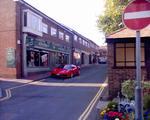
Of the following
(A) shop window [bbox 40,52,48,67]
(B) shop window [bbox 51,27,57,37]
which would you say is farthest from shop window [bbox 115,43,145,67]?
(B) shop window [bbox 51,27,57,37]

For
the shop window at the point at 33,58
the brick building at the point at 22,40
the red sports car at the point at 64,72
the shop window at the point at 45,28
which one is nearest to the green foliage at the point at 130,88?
the red sports car at the point at 64,72

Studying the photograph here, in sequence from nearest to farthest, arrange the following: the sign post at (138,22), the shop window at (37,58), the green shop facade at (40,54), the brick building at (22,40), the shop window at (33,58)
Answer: the sign post at (138,22) → the brick building at (22,40) → the green shop facade at (40,54) → the shop window at (33,58) → the shop window at (37,58)

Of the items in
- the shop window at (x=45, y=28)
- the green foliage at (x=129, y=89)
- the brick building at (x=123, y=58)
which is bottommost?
the green foliage at (x=129, y=89)

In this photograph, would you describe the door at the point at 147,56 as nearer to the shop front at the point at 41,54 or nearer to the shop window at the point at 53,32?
the shop front at the point at 41,54

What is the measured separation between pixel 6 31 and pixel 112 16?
10705 mm

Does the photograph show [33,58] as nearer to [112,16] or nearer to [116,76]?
[112,16]

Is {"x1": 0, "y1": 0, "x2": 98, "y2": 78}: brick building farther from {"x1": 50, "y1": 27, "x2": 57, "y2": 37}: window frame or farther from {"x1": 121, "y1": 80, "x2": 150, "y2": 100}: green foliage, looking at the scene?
{"x1": 121, "y1": 80, "x2": 150, "y2": 100}: green foliage

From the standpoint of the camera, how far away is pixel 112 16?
746 inches

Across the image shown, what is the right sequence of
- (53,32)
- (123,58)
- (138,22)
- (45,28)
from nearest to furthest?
1. (138,22)
2. (123,58)
3. (45,28)
4. (53,32)

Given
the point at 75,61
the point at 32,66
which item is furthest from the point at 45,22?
the point at 75,61

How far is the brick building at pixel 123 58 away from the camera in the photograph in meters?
9.44

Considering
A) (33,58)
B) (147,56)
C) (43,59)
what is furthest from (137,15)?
(43,59)

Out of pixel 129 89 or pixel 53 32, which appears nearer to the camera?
pixel 129 89

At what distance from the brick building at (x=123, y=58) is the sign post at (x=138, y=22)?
19.5 feet
